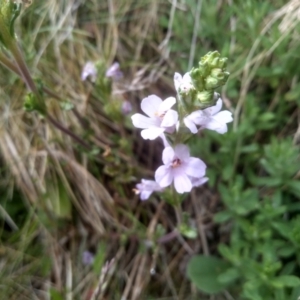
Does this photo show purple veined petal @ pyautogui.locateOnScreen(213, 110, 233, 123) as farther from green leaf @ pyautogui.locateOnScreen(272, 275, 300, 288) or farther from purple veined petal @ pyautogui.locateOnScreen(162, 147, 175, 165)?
green leaf @ pyautogui.locateOnScreen(272, 275, 300, 288)

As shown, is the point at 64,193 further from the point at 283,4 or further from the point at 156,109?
the point at 283,4

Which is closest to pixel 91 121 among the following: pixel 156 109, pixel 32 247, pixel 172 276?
pixel 32 247

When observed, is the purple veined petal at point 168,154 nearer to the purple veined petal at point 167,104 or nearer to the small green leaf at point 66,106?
the purple veined petal at point 167,104

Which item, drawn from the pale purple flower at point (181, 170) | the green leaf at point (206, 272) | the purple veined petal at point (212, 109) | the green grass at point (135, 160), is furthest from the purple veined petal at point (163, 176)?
the green leaf at point (206, 272)

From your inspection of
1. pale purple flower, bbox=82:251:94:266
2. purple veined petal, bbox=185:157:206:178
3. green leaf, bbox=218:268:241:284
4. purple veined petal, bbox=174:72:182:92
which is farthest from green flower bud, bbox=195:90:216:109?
pale purple flower, bbox=82:251:94:266

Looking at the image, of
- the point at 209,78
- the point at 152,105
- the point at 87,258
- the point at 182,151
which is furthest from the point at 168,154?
the point at 87,258

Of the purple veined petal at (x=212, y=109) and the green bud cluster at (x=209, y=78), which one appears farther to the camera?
the purple veined petal at (x=212, y=109)

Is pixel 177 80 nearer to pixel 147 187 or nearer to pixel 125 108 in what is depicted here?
pixel 147 187

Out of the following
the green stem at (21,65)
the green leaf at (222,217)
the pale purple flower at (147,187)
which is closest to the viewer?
the green stem at (21,65)
